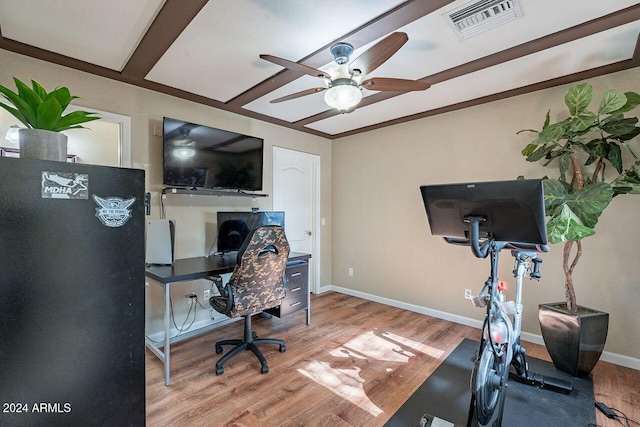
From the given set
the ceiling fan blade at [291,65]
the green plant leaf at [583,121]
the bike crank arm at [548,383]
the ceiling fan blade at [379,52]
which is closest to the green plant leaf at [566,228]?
the green plant leaf at [583,121]

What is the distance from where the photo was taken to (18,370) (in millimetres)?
812

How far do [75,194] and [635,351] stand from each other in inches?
155

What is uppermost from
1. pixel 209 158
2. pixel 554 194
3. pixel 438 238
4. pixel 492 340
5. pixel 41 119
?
pixel 209 158

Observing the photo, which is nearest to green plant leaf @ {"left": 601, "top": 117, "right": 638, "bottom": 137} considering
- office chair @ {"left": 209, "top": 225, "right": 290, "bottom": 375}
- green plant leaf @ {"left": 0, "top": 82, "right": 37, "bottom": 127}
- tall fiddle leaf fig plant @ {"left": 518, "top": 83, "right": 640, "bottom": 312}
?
tall fiddle leaf fig plant @ {"left": 518, "top": 83, "right": 640, "bottom": 312}

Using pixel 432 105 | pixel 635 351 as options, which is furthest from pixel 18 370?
pixel 635 351

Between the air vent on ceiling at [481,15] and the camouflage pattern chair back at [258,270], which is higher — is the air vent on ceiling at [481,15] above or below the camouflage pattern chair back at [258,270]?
above

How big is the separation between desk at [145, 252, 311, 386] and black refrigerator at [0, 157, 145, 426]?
4.40 feet

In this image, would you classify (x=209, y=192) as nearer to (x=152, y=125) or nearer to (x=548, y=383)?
(x=152, y=125)

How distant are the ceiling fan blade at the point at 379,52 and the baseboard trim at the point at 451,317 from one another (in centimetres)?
291

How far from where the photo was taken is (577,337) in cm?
223

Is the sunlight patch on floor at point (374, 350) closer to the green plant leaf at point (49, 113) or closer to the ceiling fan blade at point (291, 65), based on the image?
the ceiling fan blade at point (291, 65)

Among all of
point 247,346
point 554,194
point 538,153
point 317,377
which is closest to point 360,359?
point 317,377

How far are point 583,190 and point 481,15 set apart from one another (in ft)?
4.77

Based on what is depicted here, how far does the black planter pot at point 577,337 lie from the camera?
2.22 m
